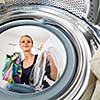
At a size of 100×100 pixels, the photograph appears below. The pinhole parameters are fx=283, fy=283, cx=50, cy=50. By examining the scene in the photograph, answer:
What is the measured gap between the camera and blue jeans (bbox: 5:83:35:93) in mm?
639

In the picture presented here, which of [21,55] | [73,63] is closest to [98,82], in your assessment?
[73,63]

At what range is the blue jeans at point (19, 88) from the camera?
64 cm

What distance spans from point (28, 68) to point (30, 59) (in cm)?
2

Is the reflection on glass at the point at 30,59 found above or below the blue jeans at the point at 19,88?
above

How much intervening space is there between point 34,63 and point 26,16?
141 millimetres

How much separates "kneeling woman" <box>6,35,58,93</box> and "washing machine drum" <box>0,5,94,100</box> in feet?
0.04

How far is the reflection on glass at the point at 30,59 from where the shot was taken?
25.5 inches

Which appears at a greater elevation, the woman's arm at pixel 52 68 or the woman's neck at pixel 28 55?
the woman's neck at pixel 28 55

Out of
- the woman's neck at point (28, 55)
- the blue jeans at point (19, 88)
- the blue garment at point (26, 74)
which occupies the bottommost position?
the blue jeans at point (19, 88)

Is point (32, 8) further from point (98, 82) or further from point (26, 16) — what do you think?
point (98, 82)

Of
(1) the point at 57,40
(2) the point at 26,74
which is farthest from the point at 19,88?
(1) the point at 57,40

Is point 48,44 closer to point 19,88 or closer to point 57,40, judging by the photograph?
point 57,40

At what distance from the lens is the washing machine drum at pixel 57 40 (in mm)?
621

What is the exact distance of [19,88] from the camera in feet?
2.11
